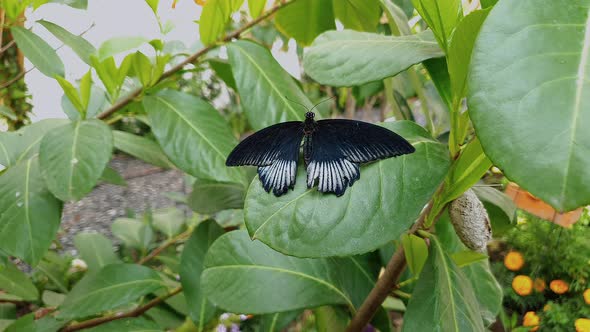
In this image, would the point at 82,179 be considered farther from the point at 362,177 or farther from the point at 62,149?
the point at 362,177

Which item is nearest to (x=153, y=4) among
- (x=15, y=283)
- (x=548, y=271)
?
(x=15, y=283)

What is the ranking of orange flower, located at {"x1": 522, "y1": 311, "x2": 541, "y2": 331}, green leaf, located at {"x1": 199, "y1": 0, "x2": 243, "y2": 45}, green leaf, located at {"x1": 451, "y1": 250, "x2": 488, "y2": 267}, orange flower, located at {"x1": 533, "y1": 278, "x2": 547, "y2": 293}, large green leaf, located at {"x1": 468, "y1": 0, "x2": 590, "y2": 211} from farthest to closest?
1. orange flower, located at {"x1": 533, "y1": 278, "x2": 547, "y2": 293}
2. orange flower, located at {"x1": 522, "y1": 311, "x2": 541, "y2": 331}
3. green leaf, located at {"x1": 199, "y1": 0, "x2": 243, "y2": 45}
4. green leaf, located at {"x1": 451, "y1": 250, "x2": 488, "y2": 267}
5. large green leaf, located at {"x1": 468, "y1": 0, "x2": 590, "y2": 211}

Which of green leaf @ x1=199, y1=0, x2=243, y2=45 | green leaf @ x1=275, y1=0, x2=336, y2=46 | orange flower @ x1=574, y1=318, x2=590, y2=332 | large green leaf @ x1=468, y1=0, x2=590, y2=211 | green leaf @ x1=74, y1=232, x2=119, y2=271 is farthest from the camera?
green leaf @ x1=74, y1=232, x2=119, y2=271

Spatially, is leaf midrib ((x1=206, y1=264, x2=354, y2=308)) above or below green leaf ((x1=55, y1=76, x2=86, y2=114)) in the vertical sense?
below

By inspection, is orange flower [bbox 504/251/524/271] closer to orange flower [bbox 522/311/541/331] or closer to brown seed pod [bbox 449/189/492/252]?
orange flower [bbox 522/311/541/331]

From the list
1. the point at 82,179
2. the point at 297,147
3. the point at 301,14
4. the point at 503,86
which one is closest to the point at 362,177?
the point at 297,147

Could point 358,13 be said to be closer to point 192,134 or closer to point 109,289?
point 192,134

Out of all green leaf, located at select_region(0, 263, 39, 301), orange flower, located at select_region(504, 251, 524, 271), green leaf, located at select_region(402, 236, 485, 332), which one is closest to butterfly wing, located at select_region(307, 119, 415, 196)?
green leaf, located at select_region(402, 236, 485, 332)
